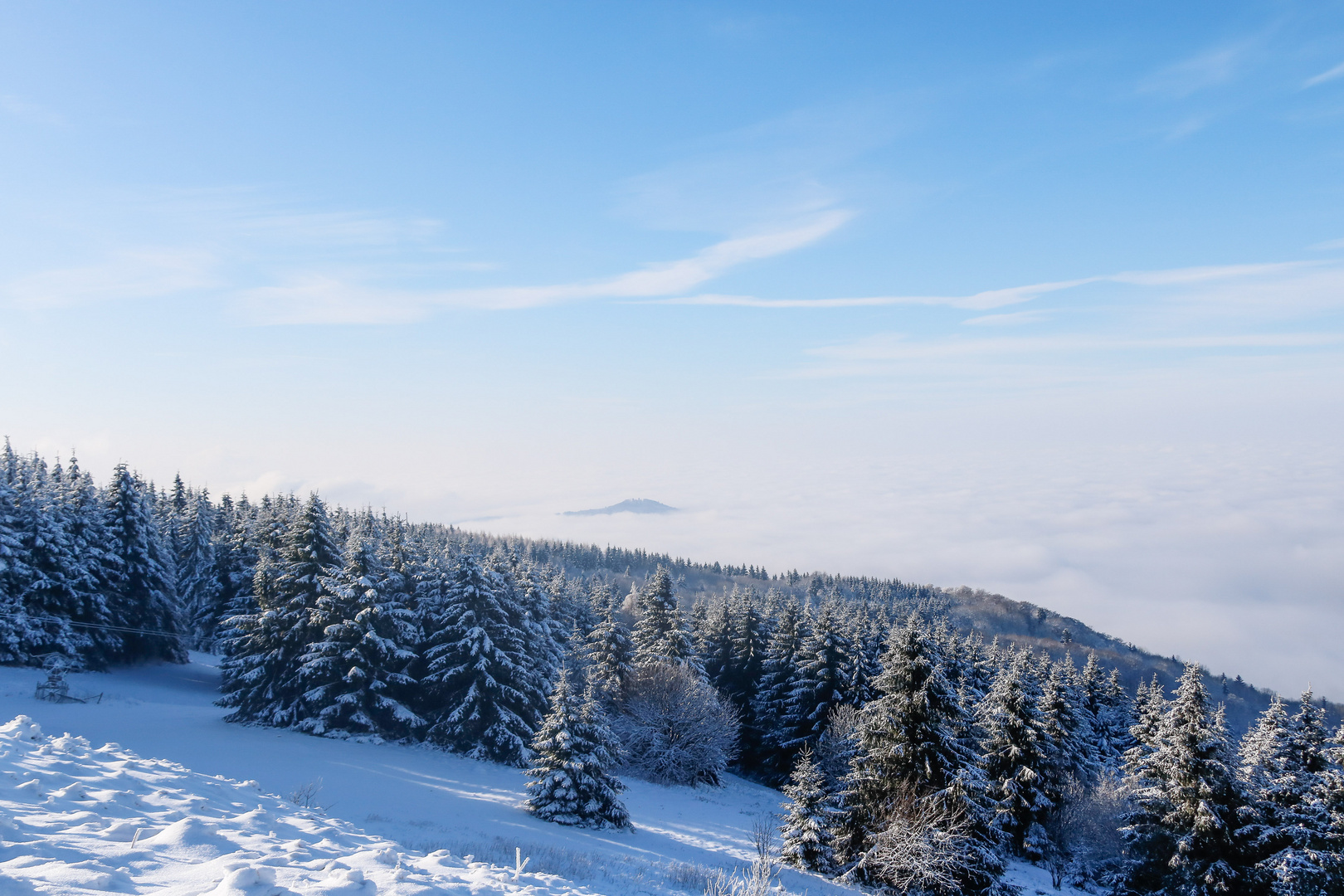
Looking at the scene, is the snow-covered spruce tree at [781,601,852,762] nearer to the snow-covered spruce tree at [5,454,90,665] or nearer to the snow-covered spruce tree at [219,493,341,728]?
the snow-covered spruce tree at [219,493,341,728]

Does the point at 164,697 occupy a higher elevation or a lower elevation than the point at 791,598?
lower

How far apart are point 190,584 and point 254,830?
55.9 meters

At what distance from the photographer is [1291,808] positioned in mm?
26125

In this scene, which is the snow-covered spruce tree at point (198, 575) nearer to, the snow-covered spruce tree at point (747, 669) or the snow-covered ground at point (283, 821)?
the snow-covered ground at point (283, 821)

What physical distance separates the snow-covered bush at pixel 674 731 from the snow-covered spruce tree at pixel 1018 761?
46.9 ft

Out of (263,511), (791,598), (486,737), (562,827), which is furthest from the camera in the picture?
(263,511)

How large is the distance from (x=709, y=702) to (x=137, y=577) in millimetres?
36779

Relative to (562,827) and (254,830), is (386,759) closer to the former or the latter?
(562,827)

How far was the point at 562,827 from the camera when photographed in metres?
23.9

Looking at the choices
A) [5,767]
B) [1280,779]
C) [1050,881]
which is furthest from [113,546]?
[1280,779]

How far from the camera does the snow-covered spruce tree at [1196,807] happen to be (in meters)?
25.1

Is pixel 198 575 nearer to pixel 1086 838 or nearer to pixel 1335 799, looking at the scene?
pixel 1086 838

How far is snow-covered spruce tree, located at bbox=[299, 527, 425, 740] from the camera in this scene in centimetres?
3222

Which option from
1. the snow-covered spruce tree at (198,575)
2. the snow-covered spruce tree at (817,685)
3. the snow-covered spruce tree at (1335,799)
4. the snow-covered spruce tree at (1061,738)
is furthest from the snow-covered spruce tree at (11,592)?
the snow-covered spruce tree at (1335,799)
